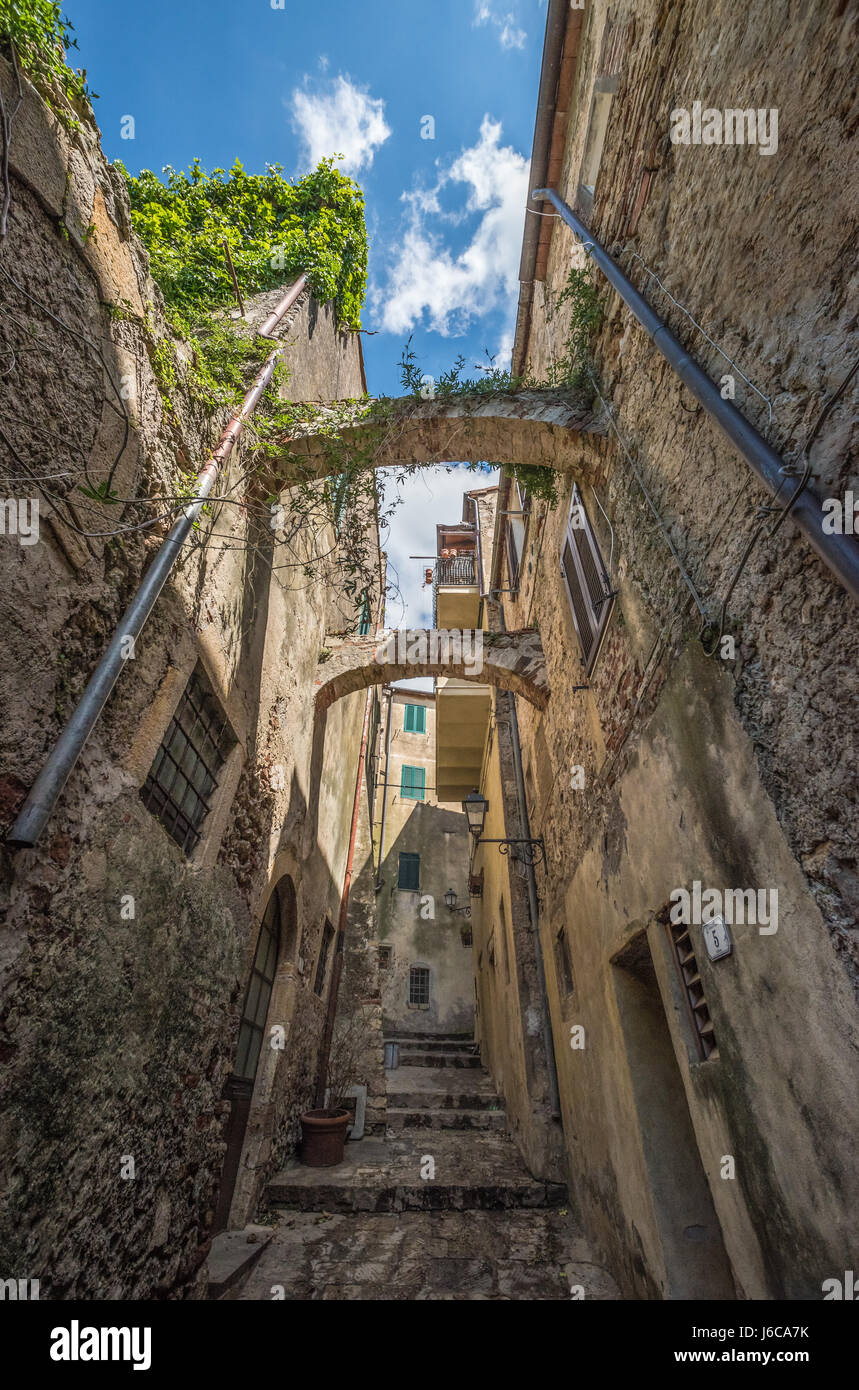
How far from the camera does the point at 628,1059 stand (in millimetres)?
3688

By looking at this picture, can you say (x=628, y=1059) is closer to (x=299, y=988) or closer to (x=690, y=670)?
(x=690, y=670)

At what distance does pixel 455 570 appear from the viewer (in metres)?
12.7

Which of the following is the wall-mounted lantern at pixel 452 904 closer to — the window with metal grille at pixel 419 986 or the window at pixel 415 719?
the window with metal grille at pixel 419 986

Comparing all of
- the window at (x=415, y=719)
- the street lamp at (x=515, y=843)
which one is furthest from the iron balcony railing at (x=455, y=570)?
the window at (x=415, y=719)

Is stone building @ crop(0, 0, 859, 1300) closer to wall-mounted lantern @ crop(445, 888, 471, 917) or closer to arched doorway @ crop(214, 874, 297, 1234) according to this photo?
arched doorway @ crop(214, 874, 297, 1234)

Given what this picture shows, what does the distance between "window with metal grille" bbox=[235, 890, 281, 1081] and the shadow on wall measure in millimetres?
9910

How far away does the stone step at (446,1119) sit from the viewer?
304 inches

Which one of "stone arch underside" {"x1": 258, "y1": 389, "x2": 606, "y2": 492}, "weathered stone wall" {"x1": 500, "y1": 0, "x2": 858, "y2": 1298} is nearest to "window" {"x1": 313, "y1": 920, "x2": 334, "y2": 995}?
"weathered stone wall" {"x1": 500, "y1": 0, "x2": 858, "y2": 1298}

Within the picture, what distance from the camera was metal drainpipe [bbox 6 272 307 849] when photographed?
2.00 m

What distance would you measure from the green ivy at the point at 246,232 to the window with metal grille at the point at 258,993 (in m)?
5.22

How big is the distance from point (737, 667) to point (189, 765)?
2.99 metres

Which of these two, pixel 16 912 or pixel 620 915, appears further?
pixel 620 915
